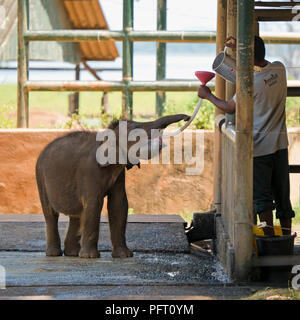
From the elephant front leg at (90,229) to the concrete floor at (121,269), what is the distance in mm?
99

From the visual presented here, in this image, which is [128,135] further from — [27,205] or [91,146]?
[27,205]

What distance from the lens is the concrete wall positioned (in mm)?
9164

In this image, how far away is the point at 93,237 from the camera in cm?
605

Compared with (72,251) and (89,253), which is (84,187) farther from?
(72,251)

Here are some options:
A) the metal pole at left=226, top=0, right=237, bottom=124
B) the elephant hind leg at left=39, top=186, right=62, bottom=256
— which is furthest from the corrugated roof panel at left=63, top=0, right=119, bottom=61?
the elephant hind leg at left=39, top=186, right=62, bottom=256

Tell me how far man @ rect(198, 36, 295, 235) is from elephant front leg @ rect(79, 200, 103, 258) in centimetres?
135

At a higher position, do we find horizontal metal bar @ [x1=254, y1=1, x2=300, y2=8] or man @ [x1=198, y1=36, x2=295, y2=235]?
horizontal metal bar @ [x1=254, y1=1, x2=300, y2=8]

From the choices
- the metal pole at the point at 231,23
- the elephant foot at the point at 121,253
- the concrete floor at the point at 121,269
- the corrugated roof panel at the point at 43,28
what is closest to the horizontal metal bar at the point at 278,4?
the metal pole at the point at 231,23

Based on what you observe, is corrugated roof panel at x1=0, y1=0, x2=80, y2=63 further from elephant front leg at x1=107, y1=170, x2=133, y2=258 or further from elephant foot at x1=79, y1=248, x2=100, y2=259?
elephant foot at x1=79, y1=248, x2=100, y2=259

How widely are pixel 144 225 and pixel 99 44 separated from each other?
9121 mm

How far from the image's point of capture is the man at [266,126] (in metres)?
5.59

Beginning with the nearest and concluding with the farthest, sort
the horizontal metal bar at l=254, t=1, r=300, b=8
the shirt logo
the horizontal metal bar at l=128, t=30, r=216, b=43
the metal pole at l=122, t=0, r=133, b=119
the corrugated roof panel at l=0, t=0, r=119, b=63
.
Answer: the shirt logo < the horizontal metal bar at l=254, t=1, r=300, b=8 < the horizontal metal bar at l=128, t=30, r=216, b=43 < the metal pole at l=122, t=0, r=133, b=119 < the corrugated roof panel at l=0, t=0, r=119, b=63
